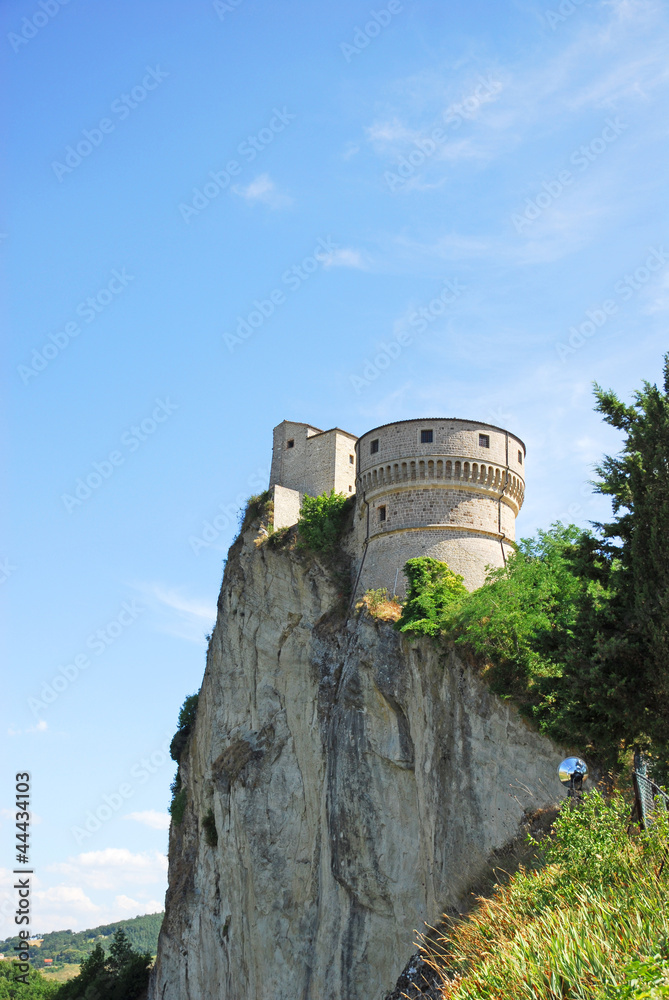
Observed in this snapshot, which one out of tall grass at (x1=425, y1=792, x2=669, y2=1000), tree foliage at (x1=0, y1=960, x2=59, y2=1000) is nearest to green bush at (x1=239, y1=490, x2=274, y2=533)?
tall grass at (x1=425, y1=792, x2=669, y2=1000)

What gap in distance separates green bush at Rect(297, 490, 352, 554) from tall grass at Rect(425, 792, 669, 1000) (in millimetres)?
22358

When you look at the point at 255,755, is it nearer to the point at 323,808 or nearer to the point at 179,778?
the point at 323,808

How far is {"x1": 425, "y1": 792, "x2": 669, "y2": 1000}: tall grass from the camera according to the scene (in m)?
9.88

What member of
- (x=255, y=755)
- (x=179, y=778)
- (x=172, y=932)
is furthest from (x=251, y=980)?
(x=179, y=778)

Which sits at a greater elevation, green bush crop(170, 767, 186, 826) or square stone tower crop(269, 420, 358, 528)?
square stone tower crop(269, 420, 358, 528)

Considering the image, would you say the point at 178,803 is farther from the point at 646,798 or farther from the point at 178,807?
the point at 646,798

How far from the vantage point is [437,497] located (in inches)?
1235

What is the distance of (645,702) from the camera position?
1619 centimetres

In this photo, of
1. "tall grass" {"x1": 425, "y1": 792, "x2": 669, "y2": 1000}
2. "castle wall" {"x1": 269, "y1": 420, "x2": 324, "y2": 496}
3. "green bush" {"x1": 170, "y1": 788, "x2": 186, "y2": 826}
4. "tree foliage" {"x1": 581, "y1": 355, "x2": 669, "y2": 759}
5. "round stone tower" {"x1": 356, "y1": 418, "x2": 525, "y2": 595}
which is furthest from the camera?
"green bush" {"x1": 170, "y1": 788, "x2": 186, "y2": 826}

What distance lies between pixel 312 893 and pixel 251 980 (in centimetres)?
494

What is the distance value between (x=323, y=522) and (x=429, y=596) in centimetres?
899

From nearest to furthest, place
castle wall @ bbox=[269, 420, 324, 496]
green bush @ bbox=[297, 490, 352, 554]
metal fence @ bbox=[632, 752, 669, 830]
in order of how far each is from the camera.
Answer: metal fence @ bbox=[632, 752, 669, 830], green bush @ bbox=[297, 490, 352, 554], castle wall @ bbox=[269, 420, 324, 496]

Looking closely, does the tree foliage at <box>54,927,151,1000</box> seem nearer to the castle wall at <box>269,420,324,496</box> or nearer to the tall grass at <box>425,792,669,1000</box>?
the castle wall at <box>269,420,324,496</box>

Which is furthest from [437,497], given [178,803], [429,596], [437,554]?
[178,803]
